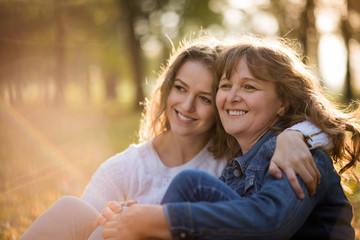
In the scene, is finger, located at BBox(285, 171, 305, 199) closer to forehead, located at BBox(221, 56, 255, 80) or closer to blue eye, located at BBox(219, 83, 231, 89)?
forehead, located at BBox(221, 56, 255, 80)

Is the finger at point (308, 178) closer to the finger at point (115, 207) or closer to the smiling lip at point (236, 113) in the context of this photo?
the smiling lip at point (236, 113)

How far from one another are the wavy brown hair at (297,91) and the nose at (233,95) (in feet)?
0.38

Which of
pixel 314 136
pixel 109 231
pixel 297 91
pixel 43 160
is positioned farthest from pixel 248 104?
pixel 43 160

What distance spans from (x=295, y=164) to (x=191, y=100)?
1333 mm

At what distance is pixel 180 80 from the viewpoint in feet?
10.6

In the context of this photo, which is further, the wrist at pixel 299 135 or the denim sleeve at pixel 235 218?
the wrist at pixel 299 135

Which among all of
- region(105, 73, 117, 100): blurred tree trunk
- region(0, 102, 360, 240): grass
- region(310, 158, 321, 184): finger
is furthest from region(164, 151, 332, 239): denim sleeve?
region(105, 73, 117, 100): blurred tree trunk

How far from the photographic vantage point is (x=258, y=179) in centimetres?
225

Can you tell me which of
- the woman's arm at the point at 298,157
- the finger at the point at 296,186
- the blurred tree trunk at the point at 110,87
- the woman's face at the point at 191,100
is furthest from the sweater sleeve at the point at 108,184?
the blurred tree trunk at the point at 110,87

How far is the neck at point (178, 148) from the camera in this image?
338 centimetres

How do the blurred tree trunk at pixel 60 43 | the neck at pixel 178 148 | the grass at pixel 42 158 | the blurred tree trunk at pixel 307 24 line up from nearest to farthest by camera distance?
the neck at pixel 178 148 → the grass at pixel 42 158 → the blurred tree trunk at pixel 307 24 → the blurred tree trunk at pixel 60 43

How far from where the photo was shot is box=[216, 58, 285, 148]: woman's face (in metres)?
2.54

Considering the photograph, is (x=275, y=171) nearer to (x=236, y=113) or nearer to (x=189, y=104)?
(x=236, y=113)

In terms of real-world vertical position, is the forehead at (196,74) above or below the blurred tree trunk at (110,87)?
above
